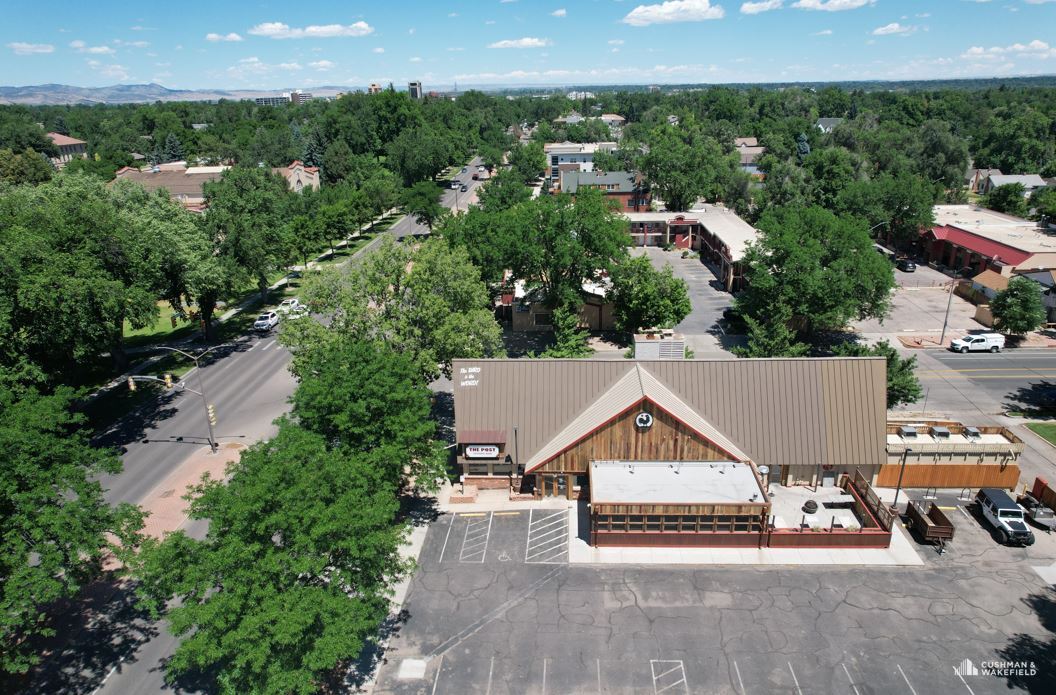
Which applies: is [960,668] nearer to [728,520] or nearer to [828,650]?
[828,650]

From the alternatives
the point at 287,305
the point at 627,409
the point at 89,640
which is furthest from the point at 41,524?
the point at 287,305

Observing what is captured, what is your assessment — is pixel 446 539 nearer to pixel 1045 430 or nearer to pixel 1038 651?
pixel 1038 651

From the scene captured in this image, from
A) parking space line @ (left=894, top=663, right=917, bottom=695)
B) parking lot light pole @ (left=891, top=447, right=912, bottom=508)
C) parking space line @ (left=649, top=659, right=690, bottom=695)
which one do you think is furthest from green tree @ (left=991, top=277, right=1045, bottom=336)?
parking space line @ (left=649, top=659, right=690, bottom=695)

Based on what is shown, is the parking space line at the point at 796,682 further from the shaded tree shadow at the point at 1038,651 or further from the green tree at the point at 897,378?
the green tree at the point at 897,378

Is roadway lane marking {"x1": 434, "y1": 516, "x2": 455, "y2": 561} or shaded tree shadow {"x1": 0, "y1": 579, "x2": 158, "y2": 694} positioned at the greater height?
roadway lane marking {"x1": 434, "y1": 516, "x2": 455, "y2": 561}

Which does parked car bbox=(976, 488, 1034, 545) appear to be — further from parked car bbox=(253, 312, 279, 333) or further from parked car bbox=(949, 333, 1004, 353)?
parked car bbox=(253, 312, 279, 333)

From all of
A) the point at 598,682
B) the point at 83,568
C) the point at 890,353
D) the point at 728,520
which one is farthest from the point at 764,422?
the point at 83,568

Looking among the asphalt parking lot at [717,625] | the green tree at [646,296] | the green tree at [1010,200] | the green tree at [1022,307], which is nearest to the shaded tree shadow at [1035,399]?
the green tree at [1022,307]

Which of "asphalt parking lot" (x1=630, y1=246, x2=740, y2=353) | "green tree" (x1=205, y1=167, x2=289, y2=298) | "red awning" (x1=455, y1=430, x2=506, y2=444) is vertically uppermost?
"green tree" (x1=205, y1=167, x2=289, y2=298)
